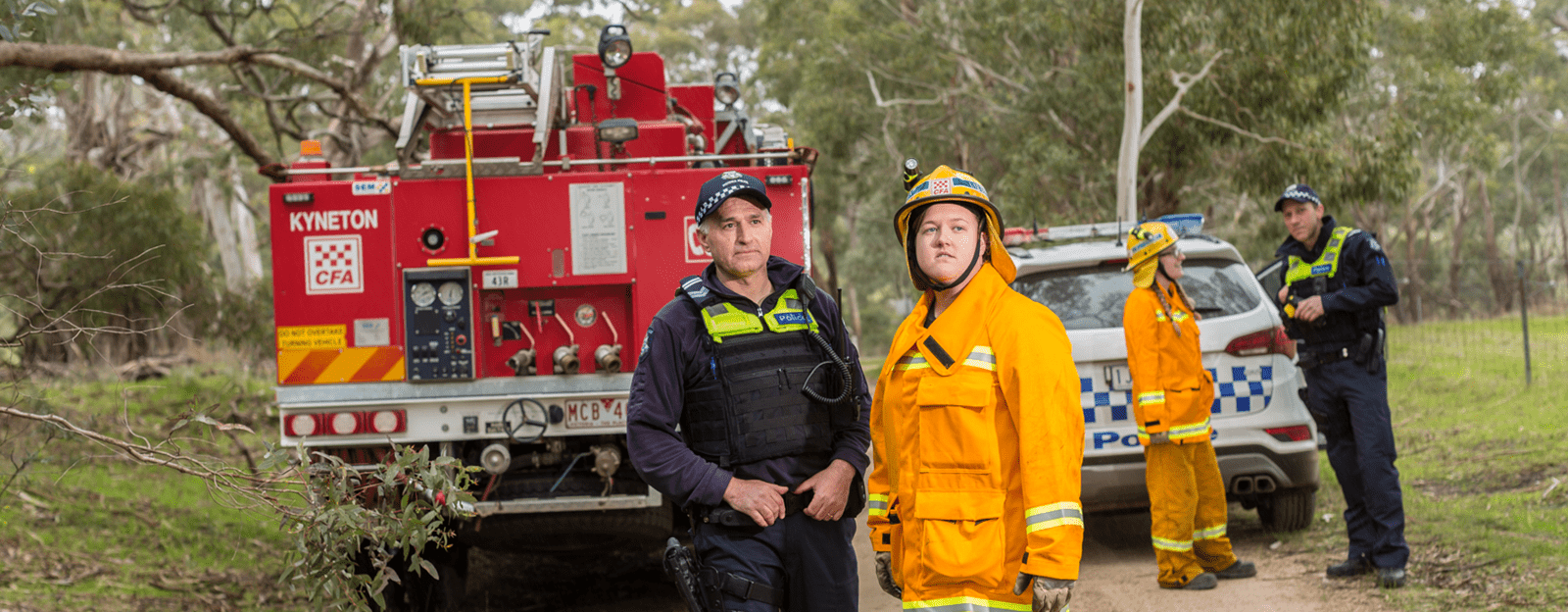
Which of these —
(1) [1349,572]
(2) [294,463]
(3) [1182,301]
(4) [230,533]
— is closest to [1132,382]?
(3) [1182,301]

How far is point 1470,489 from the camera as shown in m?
8.38

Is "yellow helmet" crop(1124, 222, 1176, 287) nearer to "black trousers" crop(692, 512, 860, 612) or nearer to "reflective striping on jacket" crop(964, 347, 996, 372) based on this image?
"black trousers" crop(692, 512, 860, 612)

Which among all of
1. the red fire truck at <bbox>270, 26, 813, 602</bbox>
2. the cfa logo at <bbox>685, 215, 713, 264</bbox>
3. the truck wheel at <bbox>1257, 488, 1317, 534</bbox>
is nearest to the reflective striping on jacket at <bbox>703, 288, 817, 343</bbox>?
the red fire truck at <bbox>270, 26, 813, 602</bbox>

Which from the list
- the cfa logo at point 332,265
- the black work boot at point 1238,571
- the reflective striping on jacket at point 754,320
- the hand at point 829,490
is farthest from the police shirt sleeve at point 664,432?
the black work boot at point 1238,571

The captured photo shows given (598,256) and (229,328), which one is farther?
(229,328)

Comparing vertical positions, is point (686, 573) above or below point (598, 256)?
below

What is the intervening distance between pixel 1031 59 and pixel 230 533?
14297 mm

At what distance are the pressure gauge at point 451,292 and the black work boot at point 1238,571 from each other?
3.93 m

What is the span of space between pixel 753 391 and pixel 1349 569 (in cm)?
387

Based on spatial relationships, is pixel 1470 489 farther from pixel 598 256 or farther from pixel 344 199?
pixel 344 199

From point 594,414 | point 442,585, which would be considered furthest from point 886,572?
point 442,585

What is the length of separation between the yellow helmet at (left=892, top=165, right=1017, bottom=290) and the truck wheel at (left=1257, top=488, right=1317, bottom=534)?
442 cm

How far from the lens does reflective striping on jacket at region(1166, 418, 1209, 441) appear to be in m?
5.73

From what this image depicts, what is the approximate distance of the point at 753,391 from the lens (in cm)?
356
